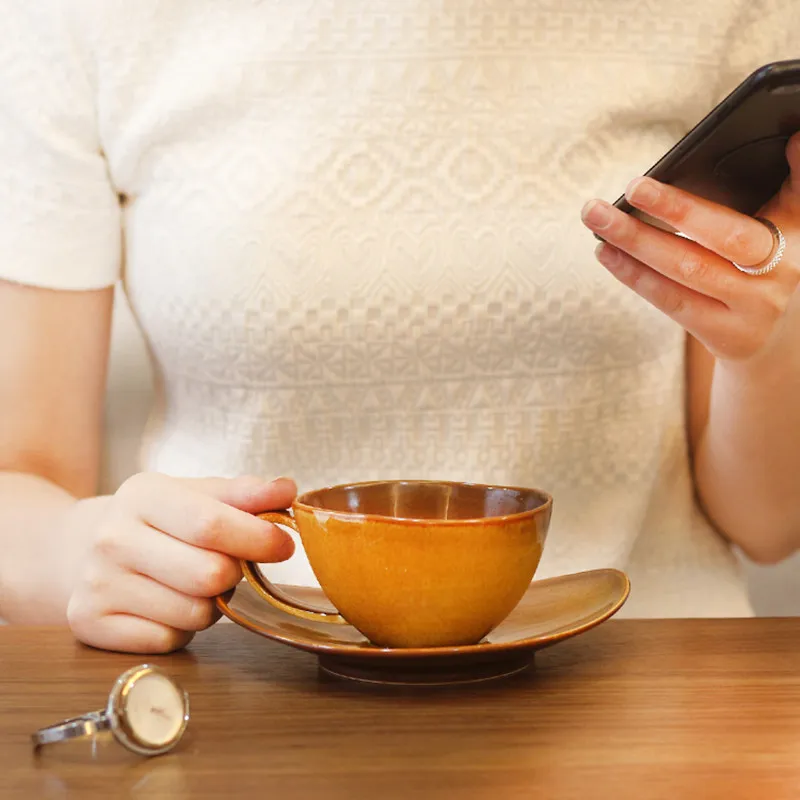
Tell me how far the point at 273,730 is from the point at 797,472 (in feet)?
1.97

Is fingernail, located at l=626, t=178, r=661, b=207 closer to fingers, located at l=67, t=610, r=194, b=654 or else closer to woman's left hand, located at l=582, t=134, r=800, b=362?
woman's left hand, located at l=582, t=134, r=800, b=362

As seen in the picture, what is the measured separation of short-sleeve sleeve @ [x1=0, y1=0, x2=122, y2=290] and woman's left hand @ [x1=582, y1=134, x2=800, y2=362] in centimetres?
49

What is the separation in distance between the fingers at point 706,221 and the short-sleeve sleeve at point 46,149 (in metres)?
0.52

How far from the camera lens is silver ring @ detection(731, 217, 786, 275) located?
24.7 inches

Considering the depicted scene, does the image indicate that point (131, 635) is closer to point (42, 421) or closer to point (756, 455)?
point (42, 421)

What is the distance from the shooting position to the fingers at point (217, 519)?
55 cm

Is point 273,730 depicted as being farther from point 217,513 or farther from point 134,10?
point 134,10

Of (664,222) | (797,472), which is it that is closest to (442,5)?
(664,222)

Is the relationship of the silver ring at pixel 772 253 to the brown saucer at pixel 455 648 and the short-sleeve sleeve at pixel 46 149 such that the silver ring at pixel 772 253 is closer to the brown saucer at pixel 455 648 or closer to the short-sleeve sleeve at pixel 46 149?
the brown saucer at pixel 455 648

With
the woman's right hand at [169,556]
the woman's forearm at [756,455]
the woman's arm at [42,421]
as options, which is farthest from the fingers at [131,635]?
the woman's forearm at [756,455]

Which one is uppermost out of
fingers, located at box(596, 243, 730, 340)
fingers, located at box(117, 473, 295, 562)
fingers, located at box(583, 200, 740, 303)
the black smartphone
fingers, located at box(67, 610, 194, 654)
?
the black smartphone

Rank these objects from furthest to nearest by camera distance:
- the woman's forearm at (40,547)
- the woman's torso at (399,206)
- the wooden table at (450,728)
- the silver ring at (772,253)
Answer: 1. the woman's torso at (399,206)
2. the woman's forearm at (40,547)
3. the silver ring at (772,253)
4. the wooden table at (450,728)

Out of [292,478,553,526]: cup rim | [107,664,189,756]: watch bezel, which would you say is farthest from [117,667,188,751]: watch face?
[292,478,553,526]: cup rim

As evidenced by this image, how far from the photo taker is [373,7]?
0.89 m
